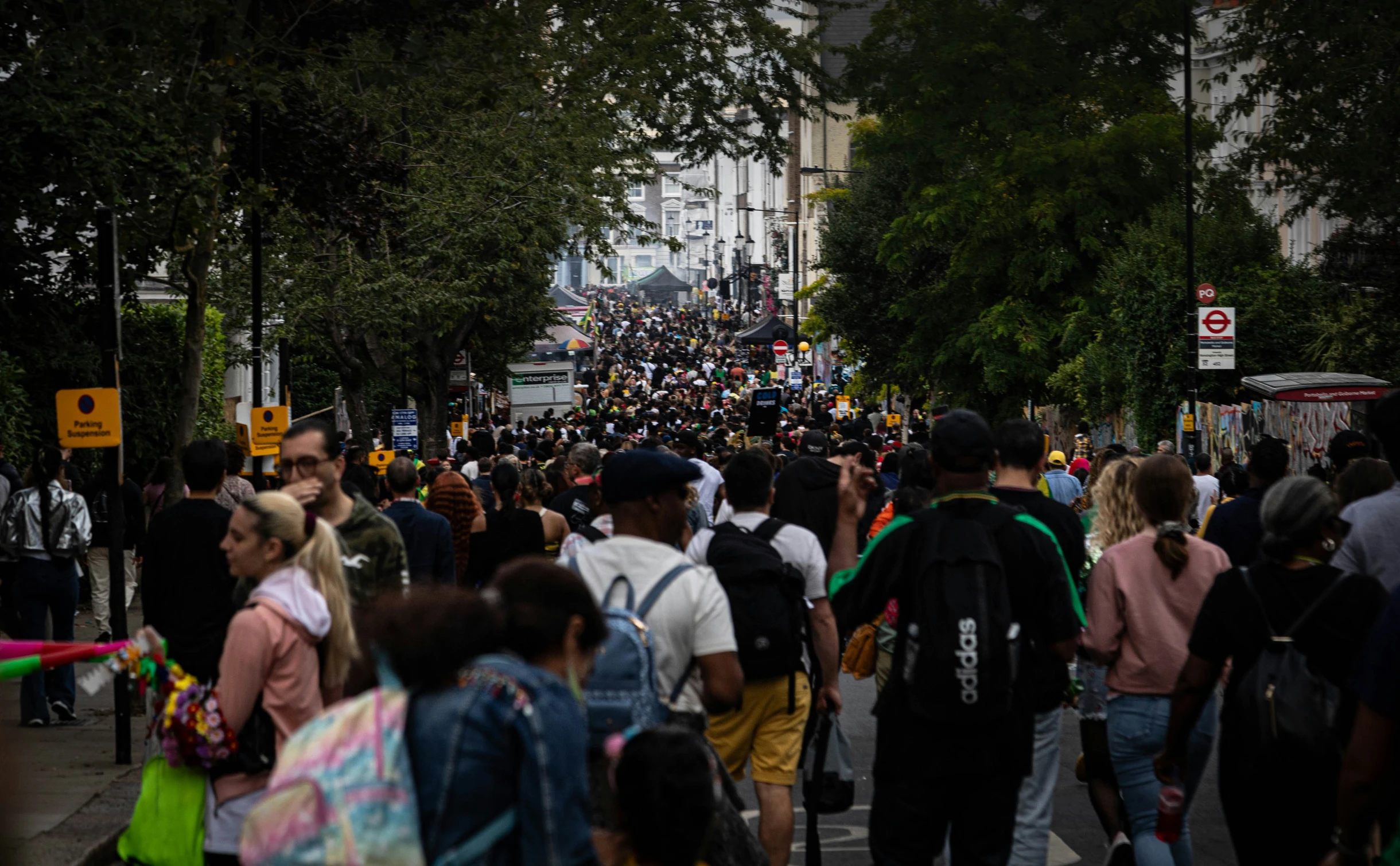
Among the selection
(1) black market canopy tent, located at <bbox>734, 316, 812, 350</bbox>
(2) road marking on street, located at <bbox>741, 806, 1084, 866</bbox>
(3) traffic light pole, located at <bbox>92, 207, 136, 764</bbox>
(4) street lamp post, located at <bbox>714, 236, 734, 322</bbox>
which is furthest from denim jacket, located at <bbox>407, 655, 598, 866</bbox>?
(4) street lamp post, located at <bbox>714, 236, 734, 322</bbox>

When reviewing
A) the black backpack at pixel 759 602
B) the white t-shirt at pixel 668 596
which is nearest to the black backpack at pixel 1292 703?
the white t-shirt at pixel 668 596

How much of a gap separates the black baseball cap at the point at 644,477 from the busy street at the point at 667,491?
2cm

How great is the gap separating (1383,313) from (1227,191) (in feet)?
9.97

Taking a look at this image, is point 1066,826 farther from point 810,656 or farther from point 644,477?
point 644,477

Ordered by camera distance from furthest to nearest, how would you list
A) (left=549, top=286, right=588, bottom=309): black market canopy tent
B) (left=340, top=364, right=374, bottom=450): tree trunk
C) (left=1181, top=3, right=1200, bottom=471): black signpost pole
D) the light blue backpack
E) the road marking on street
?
(left=549, top=286, right=588, bottom=309): black market canopy tent, (left=340, top=364, right=374, bottom=450): tree trunk, (left=1181, top=3, right=1200, bottom=471): black signpost pole, the road marking on street, the light blue backpack

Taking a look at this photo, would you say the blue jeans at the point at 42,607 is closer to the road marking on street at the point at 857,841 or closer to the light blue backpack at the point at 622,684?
the road marking on street at the point at 857,841

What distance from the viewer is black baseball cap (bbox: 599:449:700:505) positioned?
4.77 meters

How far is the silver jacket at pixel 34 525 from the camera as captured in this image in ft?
36.6

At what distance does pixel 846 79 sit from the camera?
3067cm

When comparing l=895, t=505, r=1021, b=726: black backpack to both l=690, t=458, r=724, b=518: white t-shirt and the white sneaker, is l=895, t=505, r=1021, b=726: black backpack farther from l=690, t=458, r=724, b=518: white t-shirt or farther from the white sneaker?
l=690, t=458, r=724, b=518: white t-shirt

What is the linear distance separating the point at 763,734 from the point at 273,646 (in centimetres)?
198

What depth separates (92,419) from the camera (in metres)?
10.4

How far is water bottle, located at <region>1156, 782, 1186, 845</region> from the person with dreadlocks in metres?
7.66

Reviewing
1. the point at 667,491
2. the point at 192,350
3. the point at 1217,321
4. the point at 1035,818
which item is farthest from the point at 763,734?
the point at 1217,321
